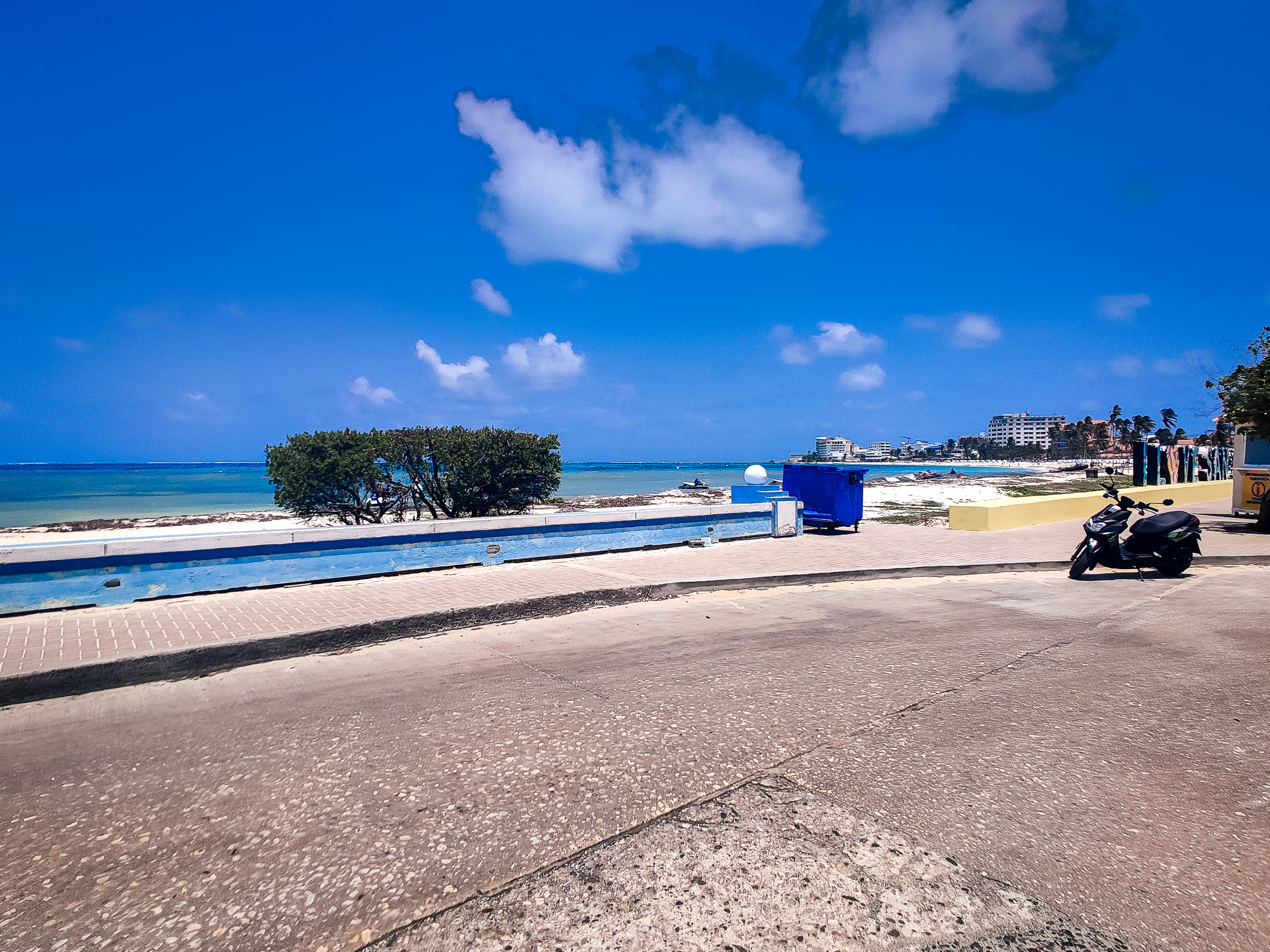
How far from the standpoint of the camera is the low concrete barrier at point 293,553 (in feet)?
22.5

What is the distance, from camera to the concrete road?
232cm

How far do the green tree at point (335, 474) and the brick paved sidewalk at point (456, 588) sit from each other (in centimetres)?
621

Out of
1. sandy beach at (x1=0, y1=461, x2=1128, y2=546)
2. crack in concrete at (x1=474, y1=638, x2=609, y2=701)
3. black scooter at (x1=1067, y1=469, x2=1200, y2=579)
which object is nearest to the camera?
crack in concrete at (x1=474, y1=638, x2=609, y2=701)

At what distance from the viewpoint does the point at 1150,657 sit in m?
5.40

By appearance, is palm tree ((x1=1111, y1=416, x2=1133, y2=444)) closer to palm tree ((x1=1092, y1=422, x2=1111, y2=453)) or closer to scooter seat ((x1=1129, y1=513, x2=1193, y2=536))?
palm tree ((x1=1092, y1=422, x2=1111, y2=453))

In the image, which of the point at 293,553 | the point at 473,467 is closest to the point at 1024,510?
the point at 473,467

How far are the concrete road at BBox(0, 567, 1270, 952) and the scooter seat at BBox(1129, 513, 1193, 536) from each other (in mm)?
4473

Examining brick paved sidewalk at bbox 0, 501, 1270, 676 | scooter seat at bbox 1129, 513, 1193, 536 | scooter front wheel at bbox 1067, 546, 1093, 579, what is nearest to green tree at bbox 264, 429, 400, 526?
brick paved sidewalk at bbox 0, 501, 1270, 676

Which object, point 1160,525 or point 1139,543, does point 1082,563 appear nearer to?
point 1139,543

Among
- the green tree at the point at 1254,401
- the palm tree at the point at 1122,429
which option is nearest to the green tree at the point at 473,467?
the green tree at the point at 1254,401

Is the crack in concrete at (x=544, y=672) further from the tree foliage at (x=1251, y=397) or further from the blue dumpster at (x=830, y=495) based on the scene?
the tree foliage at (x=1251, y=397)

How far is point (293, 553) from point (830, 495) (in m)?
10.5

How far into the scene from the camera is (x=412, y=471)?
48.5 feet

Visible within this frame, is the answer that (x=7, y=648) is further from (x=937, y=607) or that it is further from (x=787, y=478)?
(x=787, y=478)
